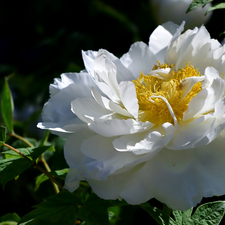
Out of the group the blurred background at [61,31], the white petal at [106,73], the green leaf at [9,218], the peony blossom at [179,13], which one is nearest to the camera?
the white petal at [106,73]

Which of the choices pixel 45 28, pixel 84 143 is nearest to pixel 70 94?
pixel 84 143

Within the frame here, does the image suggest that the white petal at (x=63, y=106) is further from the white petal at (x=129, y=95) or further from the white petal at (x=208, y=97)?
the white petal at (x=208, y=97)

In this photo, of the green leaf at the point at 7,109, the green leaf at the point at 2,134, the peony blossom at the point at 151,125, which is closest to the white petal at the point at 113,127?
the peony blossom at the point at 151,125

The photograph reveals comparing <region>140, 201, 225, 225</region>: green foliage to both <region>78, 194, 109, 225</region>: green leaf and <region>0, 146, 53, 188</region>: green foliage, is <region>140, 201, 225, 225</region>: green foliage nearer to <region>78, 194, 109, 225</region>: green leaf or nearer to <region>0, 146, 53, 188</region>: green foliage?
<region>78, 194, 109, 225</region>: green leaf

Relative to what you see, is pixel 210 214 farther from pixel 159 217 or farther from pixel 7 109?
pixel 7 109

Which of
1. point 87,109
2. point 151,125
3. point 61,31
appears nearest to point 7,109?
point 87,109

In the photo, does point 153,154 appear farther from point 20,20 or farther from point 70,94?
point 20,20

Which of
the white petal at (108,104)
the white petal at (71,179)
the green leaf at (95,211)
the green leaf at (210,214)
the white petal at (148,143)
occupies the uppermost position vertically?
the white petal at (108,104)

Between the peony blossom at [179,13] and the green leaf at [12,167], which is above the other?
the peony blossom at [179,13]
